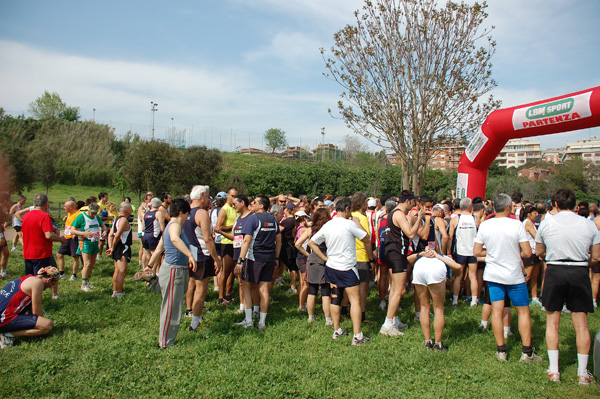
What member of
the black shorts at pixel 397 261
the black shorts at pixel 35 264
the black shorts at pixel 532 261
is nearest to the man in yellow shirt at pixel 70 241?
the black shorts at pixel 35 264

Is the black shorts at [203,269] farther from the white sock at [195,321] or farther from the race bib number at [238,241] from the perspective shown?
the white sock at [195,321]

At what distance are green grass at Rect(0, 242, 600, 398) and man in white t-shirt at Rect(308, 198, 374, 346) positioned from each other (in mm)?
417

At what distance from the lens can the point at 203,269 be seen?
5730 mm

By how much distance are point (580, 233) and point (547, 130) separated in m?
6.37

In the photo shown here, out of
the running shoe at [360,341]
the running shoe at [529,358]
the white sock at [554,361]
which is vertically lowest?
the running shoe at [360,341]

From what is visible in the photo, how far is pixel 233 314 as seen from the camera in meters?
6.28

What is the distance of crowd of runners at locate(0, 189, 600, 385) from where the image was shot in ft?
14.1

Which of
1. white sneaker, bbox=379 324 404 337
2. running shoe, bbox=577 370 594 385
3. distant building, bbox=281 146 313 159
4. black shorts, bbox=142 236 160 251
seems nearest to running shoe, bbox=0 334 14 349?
black shorts, bbox=142 236 160 251

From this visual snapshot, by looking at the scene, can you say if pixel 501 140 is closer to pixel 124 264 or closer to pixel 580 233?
pixel 580 233

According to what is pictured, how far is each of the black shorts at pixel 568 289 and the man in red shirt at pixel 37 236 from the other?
6711 millimetres

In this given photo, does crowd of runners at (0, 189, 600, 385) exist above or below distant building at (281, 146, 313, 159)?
below

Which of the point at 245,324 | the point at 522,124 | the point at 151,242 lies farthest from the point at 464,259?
the point at 151,242

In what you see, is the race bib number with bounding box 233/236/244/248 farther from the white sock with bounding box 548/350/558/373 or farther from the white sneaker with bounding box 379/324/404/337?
the white sock with bounding box 548/350/558/373

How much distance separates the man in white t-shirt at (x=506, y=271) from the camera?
452cm
